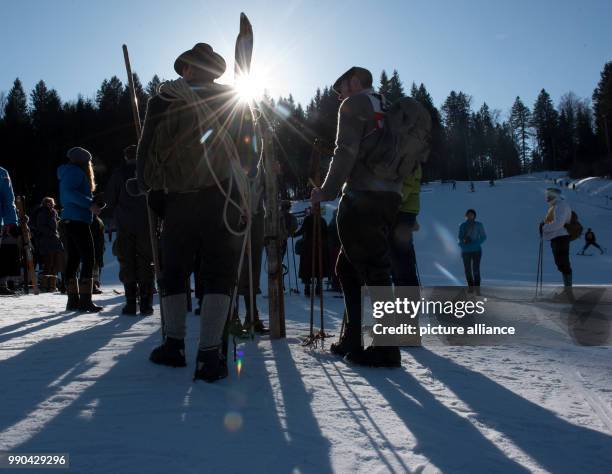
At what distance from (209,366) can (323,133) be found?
57026mm

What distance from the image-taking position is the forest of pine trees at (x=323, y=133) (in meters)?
53.2

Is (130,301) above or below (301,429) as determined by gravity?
above

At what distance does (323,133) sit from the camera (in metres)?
58.4

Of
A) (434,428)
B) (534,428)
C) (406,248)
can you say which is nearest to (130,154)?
(406,248)

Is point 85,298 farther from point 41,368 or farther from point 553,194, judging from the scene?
point 553,194

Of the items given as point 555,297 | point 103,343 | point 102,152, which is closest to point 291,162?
point 102,152

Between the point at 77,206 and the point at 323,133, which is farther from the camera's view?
the point at 323,133

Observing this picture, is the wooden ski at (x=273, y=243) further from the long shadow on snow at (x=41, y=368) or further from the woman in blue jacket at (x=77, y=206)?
the woman in blue jacket at (x=77, y=206)

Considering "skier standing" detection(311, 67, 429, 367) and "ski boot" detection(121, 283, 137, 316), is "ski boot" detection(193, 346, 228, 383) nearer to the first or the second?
"skier standing" detection(311, 67, 429, 367)

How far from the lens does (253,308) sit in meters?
4.48

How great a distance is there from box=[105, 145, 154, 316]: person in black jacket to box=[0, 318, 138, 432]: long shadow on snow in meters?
1.37

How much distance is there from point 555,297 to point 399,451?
7145 mm

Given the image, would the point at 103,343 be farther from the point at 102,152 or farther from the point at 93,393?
the point at 102,152

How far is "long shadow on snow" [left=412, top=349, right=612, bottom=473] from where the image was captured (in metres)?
1.78
